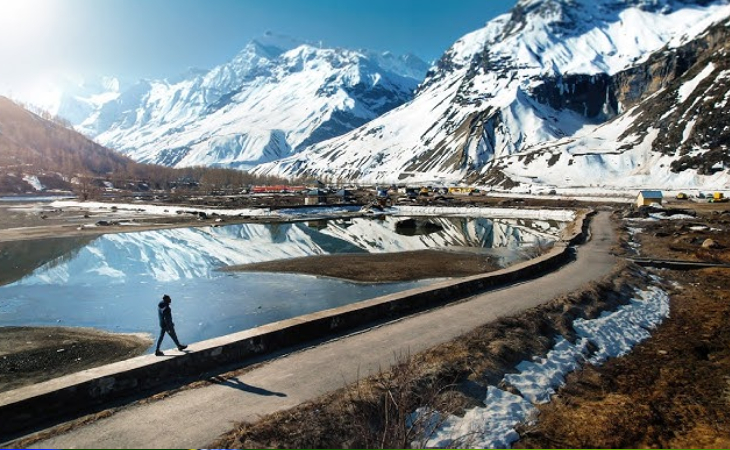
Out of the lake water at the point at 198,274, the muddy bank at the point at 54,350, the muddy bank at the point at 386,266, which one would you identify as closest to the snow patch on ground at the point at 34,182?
the lake water at the point at 198,274

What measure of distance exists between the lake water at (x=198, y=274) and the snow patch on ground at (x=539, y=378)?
34.9 feet

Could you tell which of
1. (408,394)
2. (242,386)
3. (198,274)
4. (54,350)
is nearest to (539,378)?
(408,394)

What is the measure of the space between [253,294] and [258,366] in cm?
1339

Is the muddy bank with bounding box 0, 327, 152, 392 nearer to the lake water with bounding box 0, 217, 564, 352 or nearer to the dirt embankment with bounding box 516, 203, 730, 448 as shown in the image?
the lake water with bounding box 0, 217, 564, 352

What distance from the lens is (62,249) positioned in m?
41.0

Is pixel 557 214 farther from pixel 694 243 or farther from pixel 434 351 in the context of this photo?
pixel 434 351

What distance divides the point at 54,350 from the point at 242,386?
983cm

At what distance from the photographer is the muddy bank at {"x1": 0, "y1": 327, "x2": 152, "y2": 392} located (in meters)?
13.3

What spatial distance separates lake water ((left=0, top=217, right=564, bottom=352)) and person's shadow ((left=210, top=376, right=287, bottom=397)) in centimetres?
724

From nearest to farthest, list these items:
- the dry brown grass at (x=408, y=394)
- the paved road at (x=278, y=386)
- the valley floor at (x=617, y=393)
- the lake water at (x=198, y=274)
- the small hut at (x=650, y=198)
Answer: the dry brown grass at (x=408, y=394) → the paved road at (x=278, y=386) → the valley floor at (x=617, y=393) → the lake water at (x=198, y=274) → the small hut at (x=650, y=198)

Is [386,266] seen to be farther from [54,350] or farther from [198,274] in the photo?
[54,350]

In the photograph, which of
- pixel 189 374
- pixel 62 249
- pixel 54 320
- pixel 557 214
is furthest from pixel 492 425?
pixel 557 214

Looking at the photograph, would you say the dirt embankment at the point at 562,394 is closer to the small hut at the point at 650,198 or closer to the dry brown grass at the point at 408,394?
the dry brown grass at the point at 408,394

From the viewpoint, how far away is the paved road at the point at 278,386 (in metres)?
7.40
